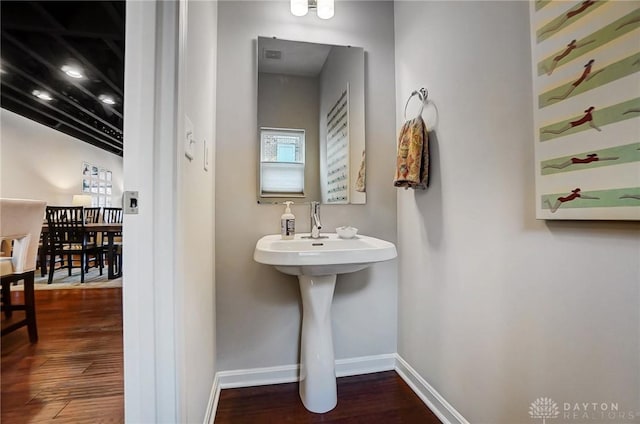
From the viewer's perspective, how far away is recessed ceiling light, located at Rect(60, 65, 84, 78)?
303 centimetres

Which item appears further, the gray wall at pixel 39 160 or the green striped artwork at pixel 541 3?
the gray wall at pixel 39 160

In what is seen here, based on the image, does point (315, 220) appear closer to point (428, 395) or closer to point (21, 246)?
point (428, 395)

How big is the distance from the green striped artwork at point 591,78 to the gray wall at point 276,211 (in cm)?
96

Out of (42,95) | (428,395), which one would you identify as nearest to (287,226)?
(428,395)

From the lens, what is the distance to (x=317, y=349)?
134 cm

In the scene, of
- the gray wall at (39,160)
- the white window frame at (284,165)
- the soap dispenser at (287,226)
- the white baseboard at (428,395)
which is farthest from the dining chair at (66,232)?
the white baseboard at (428,395)

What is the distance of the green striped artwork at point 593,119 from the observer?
1.96 ft

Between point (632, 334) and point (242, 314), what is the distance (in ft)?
4.91

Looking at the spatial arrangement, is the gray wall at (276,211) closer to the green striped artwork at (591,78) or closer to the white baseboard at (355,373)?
the white baseboard at (355,373)

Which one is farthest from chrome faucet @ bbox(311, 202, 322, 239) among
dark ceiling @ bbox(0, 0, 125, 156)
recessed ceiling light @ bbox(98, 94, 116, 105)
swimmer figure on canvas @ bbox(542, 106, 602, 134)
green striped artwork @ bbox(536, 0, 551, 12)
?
recessed ceiling light @ bbox(98, 94, 116, 105)

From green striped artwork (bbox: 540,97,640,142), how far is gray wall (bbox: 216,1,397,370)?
957 mm

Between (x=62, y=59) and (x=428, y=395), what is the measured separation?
14.5 feet

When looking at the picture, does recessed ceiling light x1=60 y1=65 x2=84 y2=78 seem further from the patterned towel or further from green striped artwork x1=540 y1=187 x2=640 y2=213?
green striped artwork x1=540 y1=187 x2=640 y2=213

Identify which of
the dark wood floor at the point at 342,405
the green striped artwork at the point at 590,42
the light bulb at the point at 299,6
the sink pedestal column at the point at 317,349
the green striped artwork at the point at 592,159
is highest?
the light bulb at the point at 299,6
